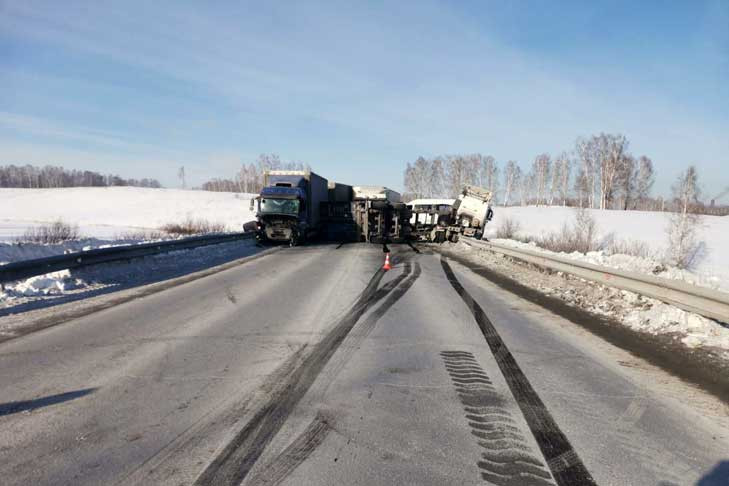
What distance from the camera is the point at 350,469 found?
2.89m

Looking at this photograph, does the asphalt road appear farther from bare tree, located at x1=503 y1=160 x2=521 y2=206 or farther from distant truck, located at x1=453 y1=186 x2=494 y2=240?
bare tree, located at x1=503 y1=160 x2=521 y2=206

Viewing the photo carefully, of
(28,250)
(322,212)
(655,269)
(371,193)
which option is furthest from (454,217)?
(28,250)

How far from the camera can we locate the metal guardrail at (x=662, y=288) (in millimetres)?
5730

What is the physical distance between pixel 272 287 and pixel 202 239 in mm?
10182

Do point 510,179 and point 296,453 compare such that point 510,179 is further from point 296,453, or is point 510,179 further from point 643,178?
point 296,453

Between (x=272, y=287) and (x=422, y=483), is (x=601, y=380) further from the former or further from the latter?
(x=272, y=287)

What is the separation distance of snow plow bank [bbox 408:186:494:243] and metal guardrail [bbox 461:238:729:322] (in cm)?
1374

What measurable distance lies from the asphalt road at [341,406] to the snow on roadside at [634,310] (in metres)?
1.16

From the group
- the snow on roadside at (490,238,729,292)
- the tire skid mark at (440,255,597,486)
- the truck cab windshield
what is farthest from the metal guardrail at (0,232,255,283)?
the snow on roadside at (490,238,729,292)

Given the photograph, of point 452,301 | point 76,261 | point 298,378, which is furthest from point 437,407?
point 76,261

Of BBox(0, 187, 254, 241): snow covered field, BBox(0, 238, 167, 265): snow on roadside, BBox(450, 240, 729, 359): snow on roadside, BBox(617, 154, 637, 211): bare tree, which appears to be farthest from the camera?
BBox(617, 154, 637, 211): bare tree

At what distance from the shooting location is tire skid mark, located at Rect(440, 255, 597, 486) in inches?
113

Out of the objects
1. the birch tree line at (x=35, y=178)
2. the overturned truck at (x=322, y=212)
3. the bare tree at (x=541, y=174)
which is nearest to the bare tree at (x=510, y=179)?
the bare tree at (x=541, y=174)

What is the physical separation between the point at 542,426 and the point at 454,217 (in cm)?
2300
